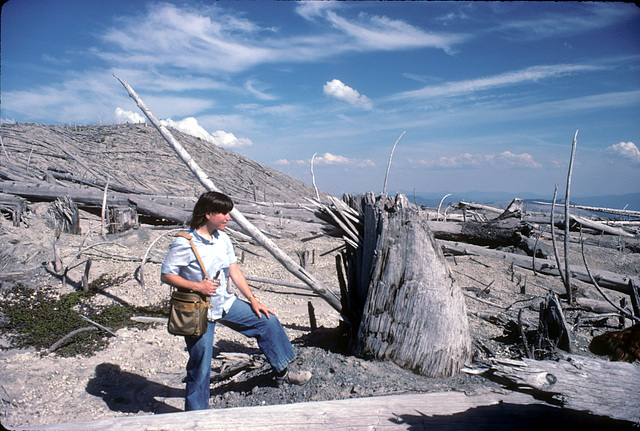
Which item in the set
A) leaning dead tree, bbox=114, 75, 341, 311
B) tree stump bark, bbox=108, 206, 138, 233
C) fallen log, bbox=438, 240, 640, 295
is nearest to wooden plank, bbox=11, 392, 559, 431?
leaning dead tree, bbox=114, 75, 341, 311

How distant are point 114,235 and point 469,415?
7832 millimetres

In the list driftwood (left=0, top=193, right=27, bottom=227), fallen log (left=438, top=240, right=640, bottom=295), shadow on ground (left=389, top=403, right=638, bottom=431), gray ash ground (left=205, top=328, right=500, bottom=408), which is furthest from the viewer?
driftwood (left=0, top=193, right=27, bottom=227)

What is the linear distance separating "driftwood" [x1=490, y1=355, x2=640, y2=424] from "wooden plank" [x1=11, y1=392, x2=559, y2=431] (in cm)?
10

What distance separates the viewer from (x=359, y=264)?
312 cm

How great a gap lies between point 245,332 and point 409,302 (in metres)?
1.25

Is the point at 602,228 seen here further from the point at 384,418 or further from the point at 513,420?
the point at 384,418

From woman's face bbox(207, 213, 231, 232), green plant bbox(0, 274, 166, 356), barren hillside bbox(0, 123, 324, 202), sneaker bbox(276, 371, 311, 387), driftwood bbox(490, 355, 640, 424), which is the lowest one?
green plant bbox(0, 274, 166, 356)

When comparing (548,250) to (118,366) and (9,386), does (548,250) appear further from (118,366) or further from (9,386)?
(9,386)

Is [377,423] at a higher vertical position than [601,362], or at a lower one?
lower

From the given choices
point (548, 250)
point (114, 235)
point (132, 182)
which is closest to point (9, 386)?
point (114, 235)

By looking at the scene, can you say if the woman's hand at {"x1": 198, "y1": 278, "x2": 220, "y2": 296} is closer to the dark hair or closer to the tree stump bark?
the dark hair

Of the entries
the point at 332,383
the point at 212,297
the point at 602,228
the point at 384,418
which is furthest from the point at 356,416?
the point at 602,228

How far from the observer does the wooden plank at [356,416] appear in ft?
6.32

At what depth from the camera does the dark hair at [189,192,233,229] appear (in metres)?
2.52
